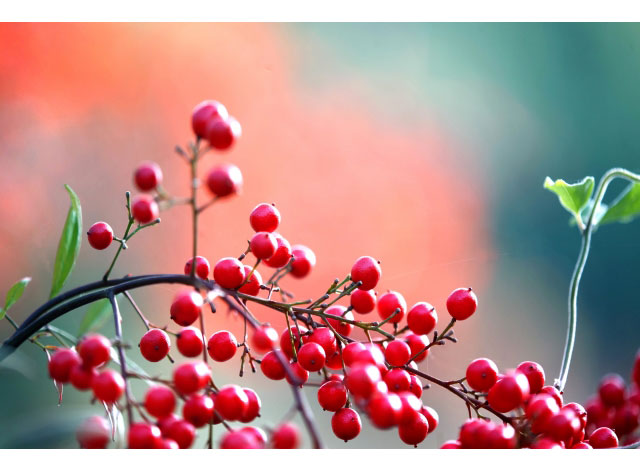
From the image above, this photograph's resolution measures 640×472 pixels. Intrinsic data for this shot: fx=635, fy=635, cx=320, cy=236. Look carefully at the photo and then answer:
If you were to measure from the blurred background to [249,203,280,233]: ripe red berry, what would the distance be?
385 millimetres

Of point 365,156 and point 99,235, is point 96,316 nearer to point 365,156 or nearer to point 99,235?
point 99,235

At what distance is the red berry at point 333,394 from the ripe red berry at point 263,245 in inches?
4.2

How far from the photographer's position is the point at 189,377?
0.37 m

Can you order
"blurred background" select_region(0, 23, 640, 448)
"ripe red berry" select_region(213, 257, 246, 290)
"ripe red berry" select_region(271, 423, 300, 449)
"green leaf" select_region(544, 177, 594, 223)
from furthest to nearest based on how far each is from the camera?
"blurred background" select_region(0, 23, 640, 448), "green leaf" select_region(544, 177, 594, 223), "ripe red berry" select_region(213, 257, 246, 290), "ripe red berry" select_region(271, 423, 300, 449)

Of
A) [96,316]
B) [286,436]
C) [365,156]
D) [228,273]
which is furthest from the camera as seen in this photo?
[365,156]

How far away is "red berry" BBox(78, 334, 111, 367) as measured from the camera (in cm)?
37

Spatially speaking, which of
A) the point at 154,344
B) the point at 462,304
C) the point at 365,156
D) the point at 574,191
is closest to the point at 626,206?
the point at 574,191

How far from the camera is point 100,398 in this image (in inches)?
14.3

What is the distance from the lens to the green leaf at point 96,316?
1.95 ft

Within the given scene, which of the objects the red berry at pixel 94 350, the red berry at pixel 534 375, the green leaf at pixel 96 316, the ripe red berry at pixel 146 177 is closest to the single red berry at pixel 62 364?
the red berry at pixel 94 350

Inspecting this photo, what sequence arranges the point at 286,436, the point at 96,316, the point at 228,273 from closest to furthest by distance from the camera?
the point at 286,436, the point at 228,273, the point at 96,316

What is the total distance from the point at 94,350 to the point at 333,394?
7.2 inches

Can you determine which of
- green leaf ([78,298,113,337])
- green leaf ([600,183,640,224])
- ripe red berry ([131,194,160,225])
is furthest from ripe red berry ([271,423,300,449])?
green leaf ([600,183,640,224])

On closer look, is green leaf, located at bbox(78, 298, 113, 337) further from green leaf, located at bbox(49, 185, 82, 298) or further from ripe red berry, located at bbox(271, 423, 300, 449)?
ripe red berry, located at bbox(271, 423, 300, 449)
